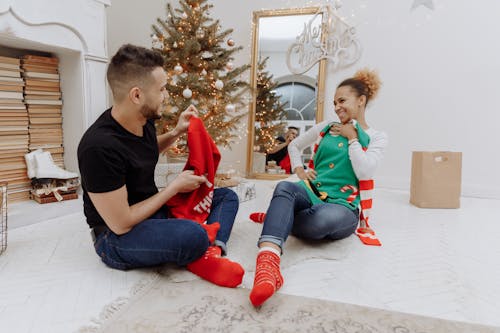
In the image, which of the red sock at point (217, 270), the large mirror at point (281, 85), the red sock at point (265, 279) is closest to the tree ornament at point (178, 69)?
Result: the large mirror at point (281, 85)

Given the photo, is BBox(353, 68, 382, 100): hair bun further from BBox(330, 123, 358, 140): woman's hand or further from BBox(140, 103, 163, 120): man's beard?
BBox(140, 103, 163, 120): man's beard

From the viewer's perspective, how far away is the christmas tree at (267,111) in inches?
125

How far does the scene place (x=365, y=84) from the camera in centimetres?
162

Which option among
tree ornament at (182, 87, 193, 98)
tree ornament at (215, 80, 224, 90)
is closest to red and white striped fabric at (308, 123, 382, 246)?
tree ornament at (215, 80, 224, 90)

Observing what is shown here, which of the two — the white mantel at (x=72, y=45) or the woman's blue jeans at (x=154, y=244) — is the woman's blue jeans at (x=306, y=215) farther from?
the white mantel at (x=72, y=45)

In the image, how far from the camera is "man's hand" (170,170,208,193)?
125 cm

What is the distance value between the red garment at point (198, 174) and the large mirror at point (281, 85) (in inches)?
70.6

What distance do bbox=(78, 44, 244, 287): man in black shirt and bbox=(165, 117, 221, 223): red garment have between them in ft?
0.46

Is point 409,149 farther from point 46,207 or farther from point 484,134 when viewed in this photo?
point 46,207

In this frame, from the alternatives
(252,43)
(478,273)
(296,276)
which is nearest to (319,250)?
(296,276)

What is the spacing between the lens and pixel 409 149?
9.70 feet

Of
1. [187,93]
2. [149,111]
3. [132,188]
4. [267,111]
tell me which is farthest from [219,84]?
[132,188]

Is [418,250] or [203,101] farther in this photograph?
[203,101]

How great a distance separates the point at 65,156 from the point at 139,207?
Answer: 1.81 m
